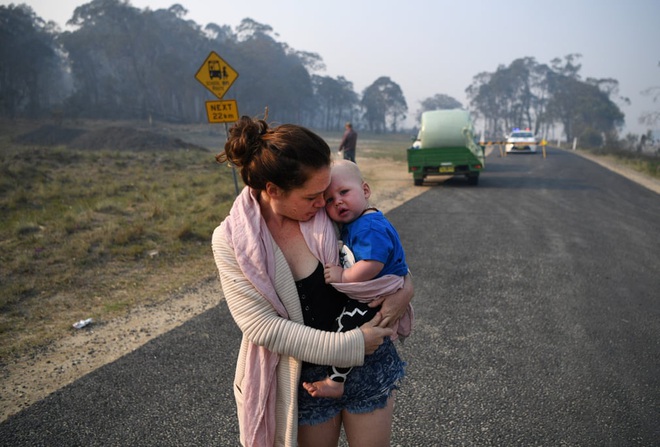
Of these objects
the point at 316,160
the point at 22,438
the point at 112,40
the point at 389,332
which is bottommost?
the point at 22,438

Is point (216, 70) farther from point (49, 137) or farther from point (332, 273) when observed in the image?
point (49, 137)

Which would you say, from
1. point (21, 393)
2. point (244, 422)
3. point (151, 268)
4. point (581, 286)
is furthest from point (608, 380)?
point (151, 268)

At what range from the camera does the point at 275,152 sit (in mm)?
1413

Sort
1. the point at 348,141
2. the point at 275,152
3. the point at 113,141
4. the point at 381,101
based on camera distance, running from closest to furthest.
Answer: the point at 275,152 → the point at 348,141 → the point at 113,141 → the point at 381,101

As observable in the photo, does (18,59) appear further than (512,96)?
No

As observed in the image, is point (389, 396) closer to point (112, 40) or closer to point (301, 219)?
point (301, 219)

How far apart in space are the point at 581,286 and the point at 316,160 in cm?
523

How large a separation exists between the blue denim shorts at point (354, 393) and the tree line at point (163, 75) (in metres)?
47.3

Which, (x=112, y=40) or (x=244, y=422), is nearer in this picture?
(x=244, y=422)

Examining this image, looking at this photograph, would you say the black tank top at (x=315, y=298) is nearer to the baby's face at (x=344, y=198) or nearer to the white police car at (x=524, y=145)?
the baby's face at (x=344, y=198)

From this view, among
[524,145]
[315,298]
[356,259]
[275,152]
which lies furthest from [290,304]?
[524,145]

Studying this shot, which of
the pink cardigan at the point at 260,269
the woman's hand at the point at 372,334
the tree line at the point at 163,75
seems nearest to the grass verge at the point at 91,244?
the pink cardigan at the point at 260,269

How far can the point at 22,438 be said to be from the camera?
281cm

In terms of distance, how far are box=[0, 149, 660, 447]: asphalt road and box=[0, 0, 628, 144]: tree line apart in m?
45.1
